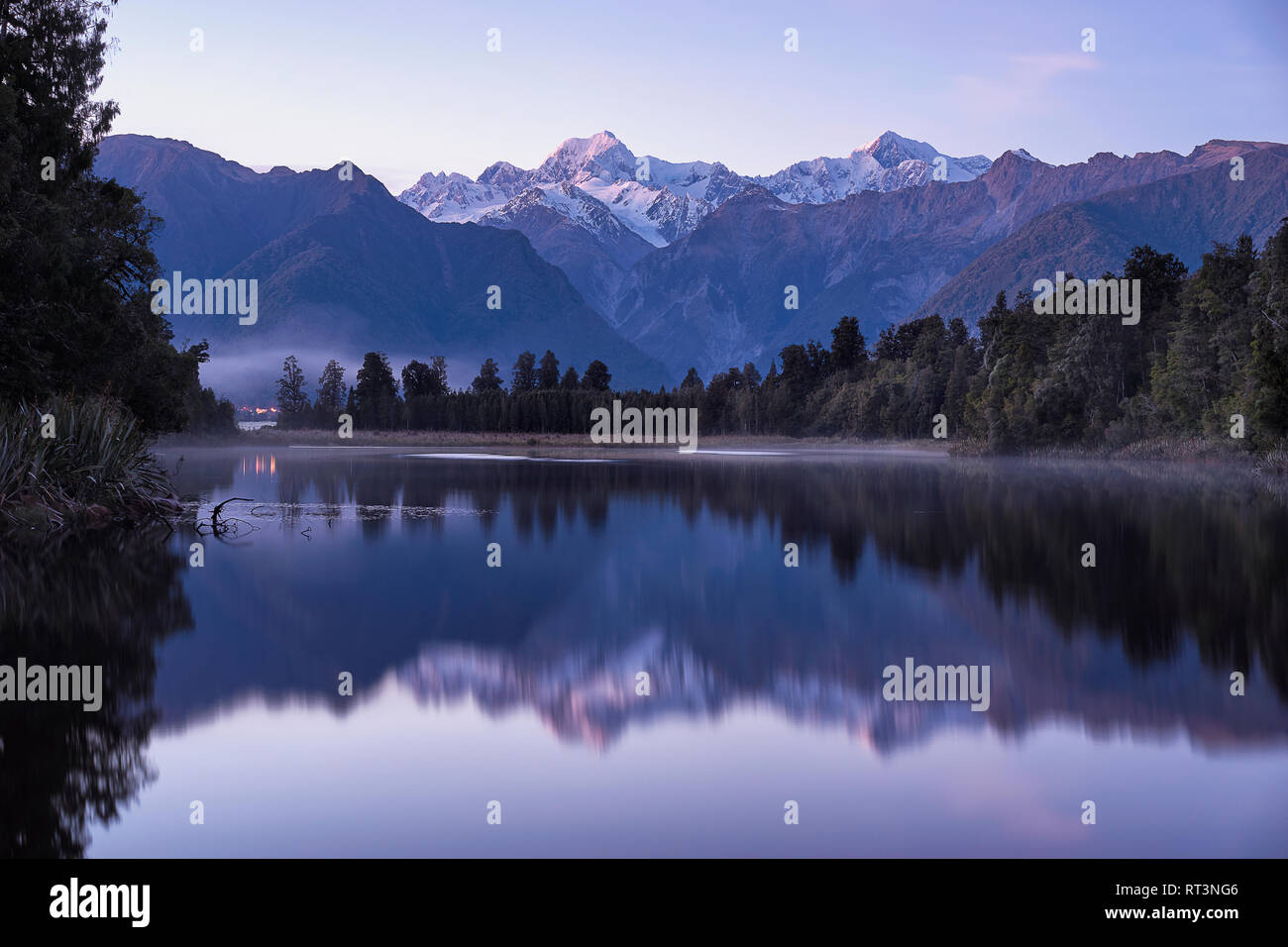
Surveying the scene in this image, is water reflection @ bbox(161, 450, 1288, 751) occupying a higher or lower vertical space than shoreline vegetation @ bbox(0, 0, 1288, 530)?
lower

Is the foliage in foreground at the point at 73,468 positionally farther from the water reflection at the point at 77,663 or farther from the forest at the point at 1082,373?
the forest at the point at 1082,373

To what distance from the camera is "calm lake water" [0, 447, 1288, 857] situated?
25.8 feet

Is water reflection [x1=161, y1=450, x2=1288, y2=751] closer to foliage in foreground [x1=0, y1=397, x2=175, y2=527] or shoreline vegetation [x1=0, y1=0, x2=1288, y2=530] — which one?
foliage in foreground [x1=0, y1=397, x2=175, y2=527]

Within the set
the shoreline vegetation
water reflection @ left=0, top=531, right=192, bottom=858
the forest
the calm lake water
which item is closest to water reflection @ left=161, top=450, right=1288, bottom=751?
the calm lake water

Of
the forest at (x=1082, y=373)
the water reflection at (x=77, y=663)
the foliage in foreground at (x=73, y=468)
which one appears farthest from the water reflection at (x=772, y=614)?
the forest at (x=1082, y=373)

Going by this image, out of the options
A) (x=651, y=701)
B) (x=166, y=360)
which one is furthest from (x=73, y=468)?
(x=651, y=701)

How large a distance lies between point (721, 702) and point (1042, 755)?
3.49 meters

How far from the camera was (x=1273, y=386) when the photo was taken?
50062 millimetres

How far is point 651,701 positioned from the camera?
11.7 meters

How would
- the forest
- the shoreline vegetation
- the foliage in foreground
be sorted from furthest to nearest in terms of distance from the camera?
1. the forest
2. the shoreline vegetation
3. the foliage in foreground

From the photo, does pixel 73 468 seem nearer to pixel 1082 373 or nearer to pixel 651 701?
pixel 651 701

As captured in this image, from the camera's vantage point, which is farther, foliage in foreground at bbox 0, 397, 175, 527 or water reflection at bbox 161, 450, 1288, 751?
foliage in foreground at bbox 0, 397, 175, 527

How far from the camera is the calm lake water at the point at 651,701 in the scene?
25.8ft
